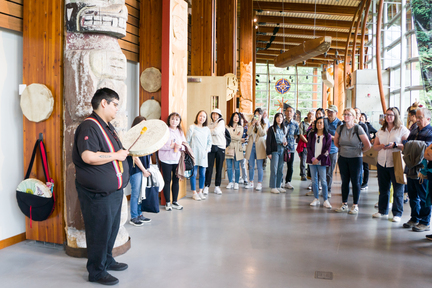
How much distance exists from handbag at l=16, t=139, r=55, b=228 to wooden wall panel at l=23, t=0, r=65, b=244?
0.08m

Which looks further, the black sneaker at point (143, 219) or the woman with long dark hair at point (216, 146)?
the woman with long dark hair at point (216, 146)

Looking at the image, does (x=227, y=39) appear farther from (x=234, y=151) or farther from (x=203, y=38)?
(x=234, y=151)

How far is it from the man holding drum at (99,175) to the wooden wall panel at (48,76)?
Result: 3.49 ft

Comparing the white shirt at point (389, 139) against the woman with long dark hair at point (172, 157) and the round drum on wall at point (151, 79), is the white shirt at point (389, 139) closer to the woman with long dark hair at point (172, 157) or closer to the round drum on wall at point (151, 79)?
the woman with long dark hair at point (172, 157)

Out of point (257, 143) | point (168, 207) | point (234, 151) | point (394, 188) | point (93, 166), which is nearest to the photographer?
point (93, 166)

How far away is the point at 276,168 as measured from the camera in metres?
7.23

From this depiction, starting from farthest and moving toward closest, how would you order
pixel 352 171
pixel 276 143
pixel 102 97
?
pixel 276 143 → pixel 352 171 → pixel 102 97

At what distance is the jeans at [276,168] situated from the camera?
7.12m

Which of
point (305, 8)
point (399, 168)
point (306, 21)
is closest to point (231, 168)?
point (399, 168)

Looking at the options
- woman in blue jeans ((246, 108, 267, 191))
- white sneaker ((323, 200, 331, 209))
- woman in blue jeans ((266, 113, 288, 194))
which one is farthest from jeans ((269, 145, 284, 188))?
white sneaker ((323, 200, 331, 209))

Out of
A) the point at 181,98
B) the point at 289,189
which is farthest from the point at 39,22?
the point at 289,189

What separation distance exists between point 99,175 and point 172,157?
273 centimetres

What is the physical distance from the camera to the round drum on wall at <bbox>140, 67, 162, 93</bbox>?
6.18 m

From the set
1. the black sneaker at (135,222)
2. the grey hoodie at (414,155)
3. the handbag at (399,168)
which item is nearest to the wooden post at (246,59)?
the handbag at (399,168)
